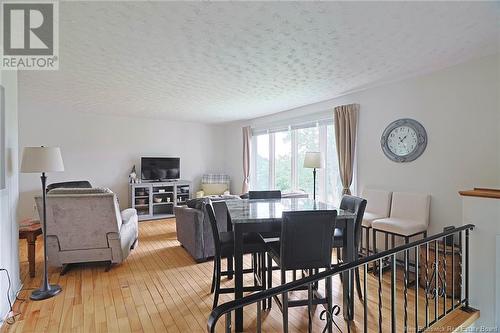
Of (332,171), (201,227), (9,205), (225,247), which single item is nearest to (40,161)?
(9,205)

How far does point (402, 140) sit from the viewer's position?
3.68 metres

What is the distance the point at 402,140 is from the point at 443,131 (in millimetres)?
497

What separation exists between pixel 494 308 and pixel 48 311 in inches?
161

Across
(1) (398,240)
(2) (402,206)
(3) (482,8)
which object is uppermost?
(3) (482,8)

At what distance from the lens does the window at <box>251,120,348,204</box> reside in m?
4.86

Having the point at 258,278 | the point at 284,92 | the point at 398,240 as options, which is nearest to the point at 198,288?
the point at 258,278

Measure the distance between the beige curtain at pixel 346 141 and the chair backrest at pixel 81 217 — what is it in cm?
340

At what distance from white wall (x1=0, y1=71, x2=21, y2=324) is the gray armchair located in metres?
0.43

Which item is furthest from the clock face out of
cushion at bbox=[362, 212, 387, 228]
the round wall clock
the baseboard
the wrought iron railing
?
the baseboard

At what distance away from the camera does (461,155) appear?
123 inches

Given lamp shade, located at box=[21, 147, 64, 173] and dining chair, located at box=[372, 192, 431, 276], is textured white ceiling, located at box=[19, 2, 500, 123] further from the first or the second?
dining chair, located at box=[372, 192, 431, 276]

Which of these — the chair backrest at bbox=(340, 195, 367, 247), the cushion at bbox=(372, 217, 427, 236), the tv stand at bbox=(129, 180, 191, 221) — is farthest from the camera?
→ the tv stand at bbox=(129, 180, 191, 221)

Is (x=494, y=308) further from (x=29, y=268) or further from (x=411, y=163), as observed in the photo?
(x=29, y=268)

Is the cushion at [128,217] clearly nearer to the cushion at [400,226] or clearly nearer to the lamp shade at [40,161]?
the lamp shade at [40,161]
